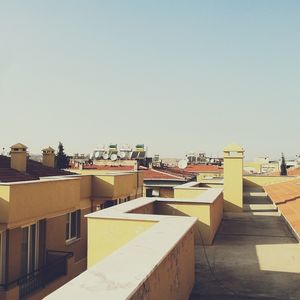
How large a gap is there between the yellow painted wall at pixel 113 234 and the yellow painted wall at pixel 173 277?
3.34 feet

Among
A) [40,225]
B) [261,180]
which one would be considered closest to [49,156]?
[40,225]

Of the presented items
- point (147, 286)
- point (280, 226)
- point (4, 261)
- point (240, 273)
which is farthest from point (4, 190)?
point (280, 226)

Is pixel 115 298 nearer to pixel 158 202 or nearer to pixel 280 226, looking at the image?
pixel 158 202

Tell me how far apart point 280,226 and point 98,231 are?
762 cm

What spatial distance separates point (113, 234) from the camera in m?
7.18

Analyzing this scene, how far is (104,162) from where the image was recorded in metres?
56.2

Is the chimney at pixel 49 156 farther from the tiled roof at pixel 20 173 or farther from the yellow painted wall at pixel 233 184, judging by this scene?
the yellow painted wall at pixel 233 184

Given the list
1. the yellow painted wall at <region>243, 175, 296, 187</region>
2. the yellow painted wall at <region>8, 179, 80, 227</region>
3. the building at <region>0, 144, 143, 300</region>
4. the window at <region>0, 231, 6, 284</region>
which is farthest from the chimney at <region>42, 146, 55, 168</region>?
the yellow painted wall at <region>243, 175, 296, 187</region>

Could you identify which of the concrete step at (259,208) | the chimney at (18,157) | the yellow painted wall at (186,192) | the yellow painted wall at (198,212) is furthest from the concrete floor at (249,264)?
the chimney at (18,157)

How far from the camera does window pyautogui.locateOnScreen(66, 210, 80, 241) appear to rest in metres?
16.5

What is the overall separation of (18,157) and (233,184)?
9270 millimetres

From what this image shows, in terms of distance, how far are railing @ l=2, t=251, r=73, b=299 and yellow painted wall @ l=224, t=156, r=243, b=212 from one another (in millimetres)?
7034

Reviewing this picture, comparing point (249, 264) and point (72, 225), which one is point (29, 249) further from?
point (249, 264)

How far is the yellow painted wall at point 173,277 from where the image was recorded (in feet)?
13.1
